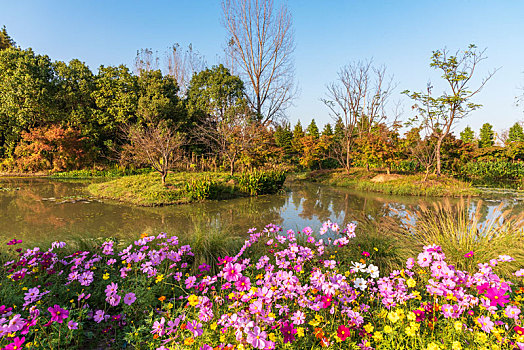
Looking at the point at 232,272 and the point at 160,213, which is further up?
the point at 232,272

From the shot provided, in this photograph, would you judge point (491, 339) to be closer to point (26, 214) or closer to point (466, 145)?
point (26, 214)

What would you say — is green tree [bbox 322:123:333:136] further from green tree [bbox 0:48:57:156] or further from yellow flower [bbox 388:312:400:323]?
yellow flower [bbox 388:312:400:323]

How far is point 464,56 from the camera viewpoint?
1420 cm

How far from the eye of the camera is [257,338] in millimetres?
1438

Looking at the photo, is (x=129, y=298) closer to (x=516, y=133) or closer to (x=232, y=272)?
(x=232, y=272)

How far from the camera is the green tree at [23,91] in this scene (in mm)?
16344

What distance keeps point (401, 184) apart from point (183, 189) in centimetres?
1052

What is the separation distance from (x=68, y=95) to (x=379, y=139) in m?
19.6

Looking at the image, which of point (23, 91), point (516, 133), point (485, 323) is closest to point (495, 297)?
point (485, 323)

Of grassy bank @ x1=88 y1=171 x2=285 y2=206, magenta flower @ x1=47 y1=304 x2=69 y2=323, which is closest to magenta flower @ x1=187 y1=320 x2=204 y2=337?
magenta flower @ x1=47 y1=304 x2=69 y2=323

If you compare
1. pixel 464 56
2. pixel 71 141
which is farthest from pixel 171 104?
pixel 464 56

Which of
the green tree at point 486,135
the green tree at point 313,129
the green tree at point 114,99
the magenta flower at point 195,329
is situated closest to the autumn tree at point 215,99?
the green tree at point 114,99

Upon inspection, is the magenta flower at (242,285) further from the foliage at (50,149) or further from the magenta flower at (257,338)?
the foliage at (50,149)

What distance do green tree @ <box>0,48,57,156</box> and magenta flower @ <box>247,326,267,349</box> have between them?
2077 cm
